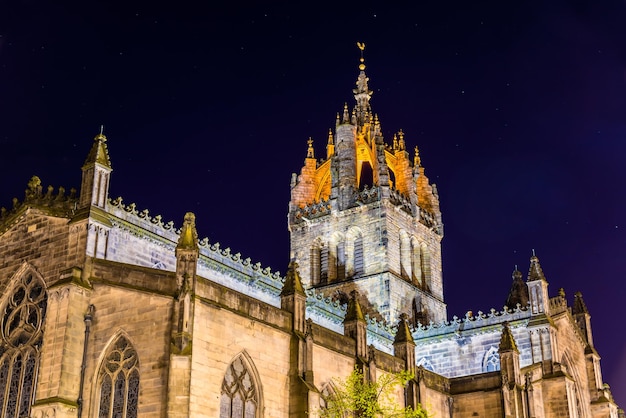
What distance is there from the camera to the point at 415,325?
198 ft

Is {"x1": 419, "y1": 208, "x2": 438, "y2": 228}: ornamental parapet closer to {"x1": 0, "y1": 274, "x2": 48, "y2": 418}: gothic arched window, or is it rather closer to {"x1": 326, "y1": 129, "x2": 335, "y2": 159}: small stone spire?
{"x1": 326, "y1": 129, "x2": 335, "y2": 159}: small stone spire

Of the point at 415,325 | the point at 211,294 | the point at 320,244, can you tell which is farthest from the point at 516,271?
the point at 211,294

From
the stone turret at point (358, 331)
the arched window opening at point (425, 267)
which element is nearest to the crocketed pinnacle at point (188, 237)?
the stone turret at point (358, 331)

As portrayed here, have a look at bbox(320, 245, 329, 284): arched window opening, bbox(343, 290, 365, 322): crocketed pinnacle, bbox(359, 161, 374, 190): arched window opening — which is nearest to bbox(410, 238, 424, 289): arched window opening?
bbox(320, 245, 329, 284): arched window opening

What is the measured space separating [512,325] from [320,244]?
1739 cm

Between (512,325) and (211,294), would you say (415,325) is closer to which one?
(512,325)

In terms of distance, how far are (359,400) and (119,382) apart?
979 cm

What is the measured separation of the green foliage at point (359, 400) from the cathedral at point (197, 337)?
2.12 feet

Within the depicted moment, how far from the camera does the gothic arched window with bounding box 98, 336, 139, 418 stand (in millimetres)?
30547

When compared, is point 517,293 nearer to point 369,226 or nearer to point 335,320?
point 369,226

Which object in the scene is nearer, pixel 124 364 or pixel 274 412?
pixel 124 364

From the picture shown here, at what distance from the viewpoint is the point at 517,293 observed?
213 feet

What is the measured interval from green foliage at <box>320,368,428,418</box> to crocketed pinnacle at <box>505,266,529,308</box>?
2907 cm

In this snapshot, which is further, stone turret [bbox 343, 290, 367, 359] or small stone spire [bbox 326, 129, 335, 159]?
small stone spire [bbox 326, 129, 335, 159]
